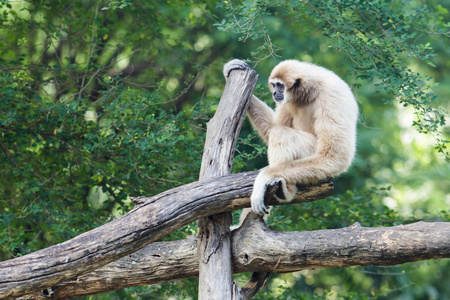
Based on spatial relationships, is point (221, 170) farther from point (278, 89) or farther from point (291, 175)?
point (278, 89)

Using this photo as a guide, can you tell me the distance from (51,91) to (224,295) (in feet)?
16.5

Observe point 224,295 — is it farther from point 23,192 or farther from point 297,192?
point 23,192

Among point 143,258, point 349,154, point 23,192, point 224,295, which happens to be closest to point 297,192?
point 349,154

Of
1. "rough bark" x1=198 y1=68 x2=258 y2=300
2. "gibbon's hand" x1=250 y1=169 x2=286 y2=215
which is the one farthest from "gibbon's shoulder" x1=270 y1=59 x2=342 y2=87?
"gibbon's hand" x1=250 y1=169 x2=286 y2=215

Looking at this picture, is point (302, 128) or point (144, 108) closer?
point (302, 128)

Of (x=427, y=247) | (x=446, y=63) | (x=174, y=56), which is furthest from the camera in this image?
(x=446, y=63)

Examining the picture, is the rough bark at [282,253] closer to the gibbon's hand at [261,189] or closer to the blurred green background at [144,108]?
the gibbon's hand at [261,189]

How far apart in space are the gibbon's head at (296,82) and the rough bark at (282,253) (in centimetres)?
129

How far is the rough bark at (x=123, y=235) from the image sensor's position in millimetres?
3662

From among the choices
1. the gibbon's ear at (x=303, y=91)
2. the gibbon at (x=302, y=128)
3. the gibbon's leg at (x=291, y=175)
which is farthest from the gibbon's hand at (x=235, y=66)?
the gibbon's leg at (x=291, y=175)

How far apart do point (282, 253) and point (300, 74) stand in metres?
1.70

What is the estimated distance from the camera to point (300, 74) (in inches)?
178

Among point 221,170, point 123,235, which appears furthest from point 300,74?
point 123,235

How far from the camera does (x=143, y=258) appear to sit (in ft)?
13.4
